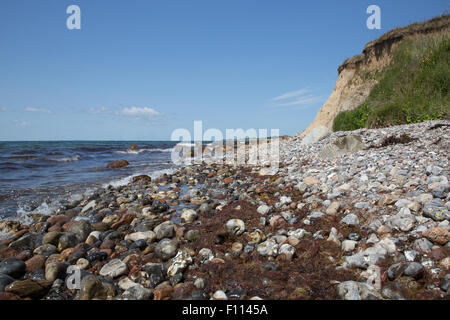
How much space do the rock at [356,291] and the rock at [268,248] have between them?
0.85 meters

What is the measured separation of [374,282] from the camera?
7.15ft

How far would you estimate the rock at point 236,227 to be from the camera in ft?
11.6

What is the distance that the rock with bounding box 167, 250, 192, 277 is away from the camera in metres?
2.70

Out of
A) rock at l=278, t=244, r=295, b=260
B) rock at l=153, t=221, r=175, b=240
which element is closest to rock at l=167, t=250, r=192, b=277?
rock at l=153, t=221, r=175, b=240

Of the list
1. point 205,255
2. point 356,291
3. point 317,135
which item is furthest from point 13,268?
point 317,135

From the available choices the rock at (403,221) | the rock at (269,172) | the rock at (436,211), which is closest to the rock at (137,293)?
the rock at (403,221)

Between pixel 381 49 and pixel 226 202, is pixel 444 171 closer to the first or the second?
pixel 226 202

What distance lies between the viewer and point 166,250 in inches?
122

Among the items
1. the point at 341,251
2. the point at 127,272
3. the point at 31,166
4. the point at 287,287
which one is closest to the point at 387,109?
the point at 341,251

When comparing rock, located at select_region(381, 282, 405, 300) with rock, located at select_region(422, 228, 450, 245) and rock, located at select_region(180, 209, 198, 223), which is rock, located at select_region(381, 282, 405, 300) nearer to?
rock, located at select_region(422, 228, 450, 245)

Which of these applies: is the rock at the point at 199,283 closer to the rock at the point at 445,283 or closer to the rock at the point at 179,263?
the rock at the point at 179,263

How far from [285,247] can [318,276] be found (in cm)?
54

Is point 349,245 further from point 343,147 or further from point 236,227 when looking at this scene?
point 343,147

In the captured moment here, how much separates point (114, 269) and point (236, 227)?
5.49 ft
